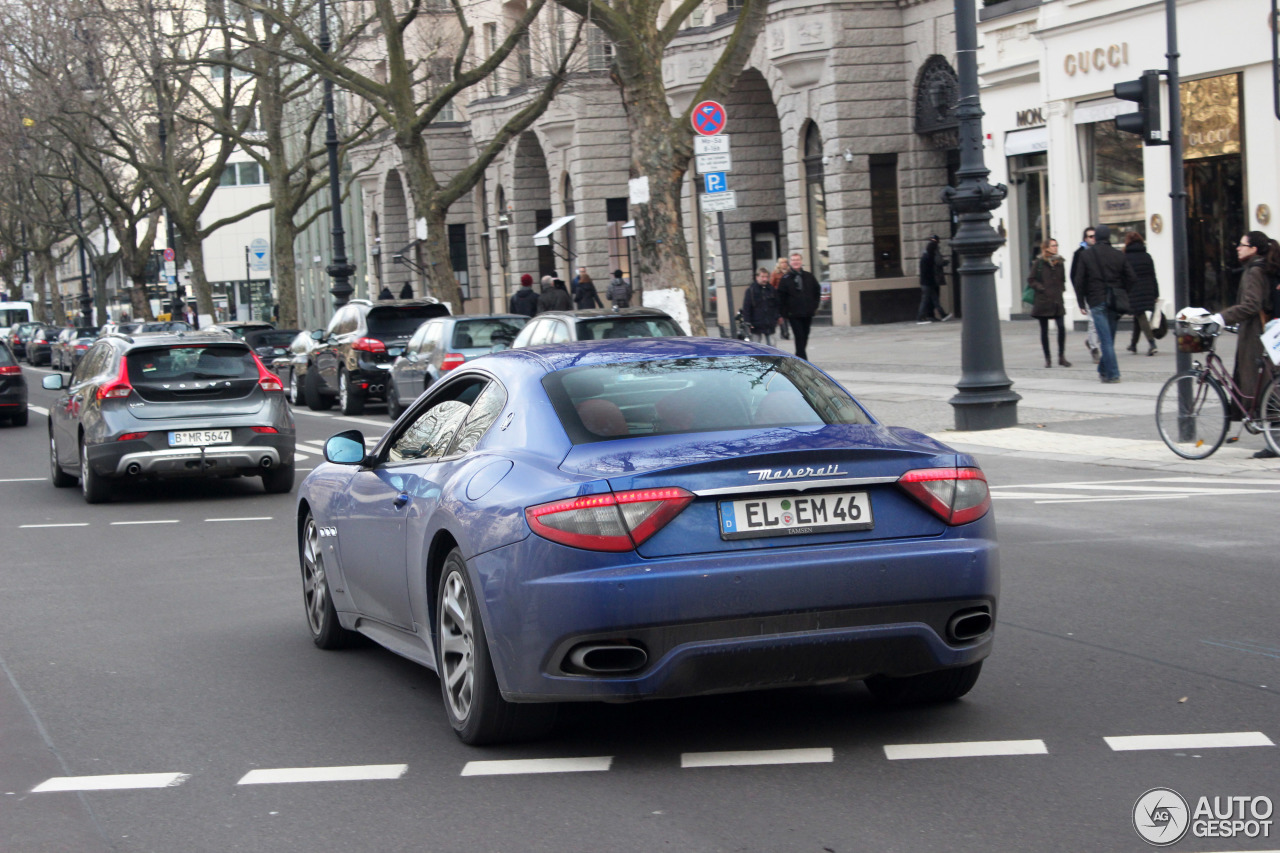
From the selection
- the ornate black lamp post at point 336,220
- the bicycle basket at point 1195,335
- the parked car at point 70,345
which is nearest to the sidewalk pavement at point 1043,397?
the bicycle basket at point 1195,335

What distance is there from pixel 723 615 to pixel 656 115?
1792 cm

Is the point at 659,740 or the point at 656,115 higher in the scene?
the point at 656,115

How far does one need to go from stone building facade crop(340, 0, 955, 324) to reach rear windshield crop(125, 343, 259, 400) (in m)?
15.5

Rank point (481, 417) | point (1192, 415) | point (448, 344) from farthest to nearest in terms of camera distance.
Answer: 1. point (448, 344)
2. point (1192, 415)
3. point (481, 417)

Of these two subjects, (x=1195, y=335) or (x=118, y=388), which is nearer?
(x=1195, y=335)

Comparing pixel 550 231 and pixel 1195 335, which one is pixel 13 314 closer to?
pixel 550 231

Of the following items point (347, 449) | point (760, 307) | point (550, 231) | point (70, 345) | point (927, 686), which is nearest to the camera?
point (927, 686)

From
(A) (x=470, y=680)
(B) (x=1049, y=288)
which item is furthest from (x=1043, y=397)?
(A) (x=470, y=680)

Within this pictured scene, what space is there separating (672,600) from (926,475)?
3.18 ft

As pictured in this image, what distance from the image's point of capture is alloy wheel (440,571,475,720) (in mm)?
5613

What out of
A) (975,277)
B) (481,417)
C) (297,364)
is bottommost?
(297,364)

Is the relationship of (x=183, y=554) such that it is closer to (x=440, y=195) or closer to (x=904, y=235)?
(x=440, y=195)

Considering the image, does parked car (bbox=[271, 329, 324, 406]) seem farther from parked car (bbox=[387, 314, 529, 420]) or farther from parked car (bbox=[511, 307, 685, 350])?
parked car (bbox=[511, 307, 685, 350])

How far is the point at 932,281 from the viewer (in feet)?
115
